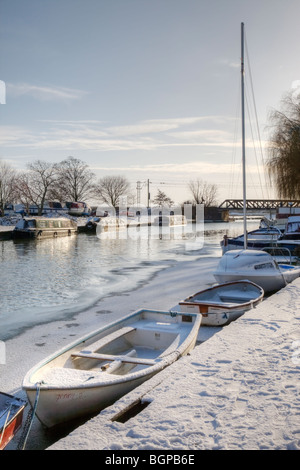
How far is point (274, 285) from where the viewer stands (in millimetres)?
14109

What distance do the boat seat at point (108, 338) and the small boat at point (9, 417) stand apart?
75.5 inches

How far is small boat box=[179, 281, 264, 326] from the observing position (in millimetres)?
10078

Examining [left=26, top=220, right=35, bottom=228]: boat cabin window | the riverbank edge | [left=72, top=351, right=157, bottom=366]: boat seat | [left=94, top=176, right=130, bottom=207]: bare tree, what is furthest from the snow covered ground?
[left=94, top=176, right=130, bottom=207]: bare tree

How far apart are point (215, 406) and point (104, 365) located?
214cm

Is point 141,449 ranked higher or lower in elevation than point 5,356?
higher

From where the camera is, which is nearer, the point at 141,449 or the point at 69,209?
the point at 141,449

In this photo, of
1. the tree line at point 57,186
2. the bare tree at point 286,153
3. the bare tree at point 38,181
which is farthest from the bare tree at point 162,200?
the bare tree at point 286,153

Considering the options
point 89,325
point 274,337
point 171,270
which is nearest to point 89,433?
point 274,337

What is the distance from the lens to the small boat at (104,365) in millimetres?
5363

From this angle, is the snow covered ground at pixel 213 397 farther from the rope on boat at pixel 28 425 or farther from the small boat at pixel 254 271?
the small boat at pixel 254 271

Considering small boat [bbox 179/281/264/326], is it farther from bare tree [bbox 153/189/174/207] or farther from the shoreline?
bare tree [bbox 153/189/174/207]

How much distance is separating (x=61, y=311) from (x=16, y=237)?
30.9 meters

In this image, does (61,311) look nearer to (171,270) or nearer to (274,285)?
(274,285)

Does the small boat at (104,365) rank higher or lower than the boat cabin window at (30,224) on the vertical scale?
lower
